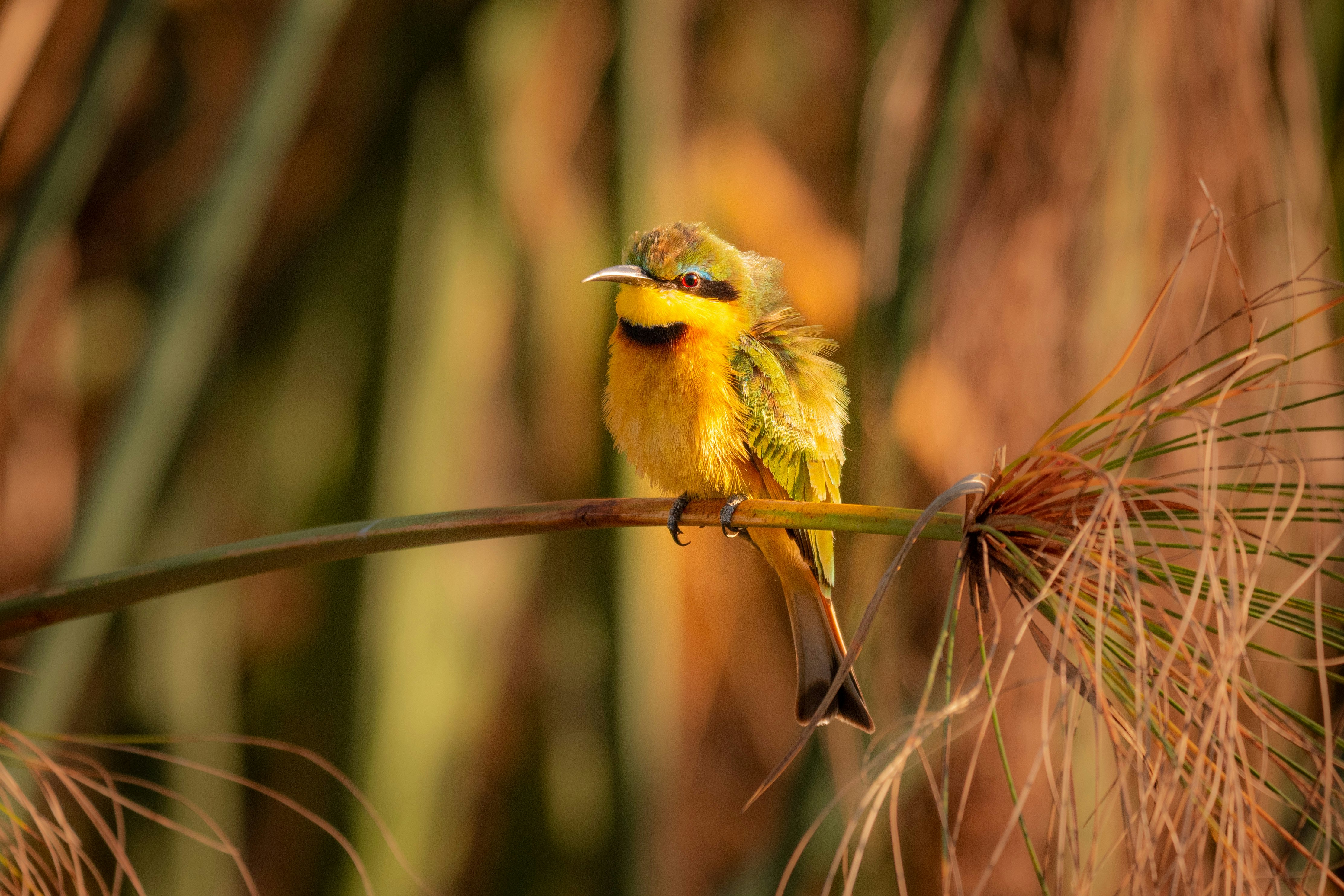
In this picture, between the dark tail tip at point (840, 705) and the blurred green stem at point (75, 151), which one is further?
the blurred green stem at point (75, 151)

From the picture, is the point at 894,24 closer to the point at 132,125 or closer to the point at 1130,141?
the point at 1130,141

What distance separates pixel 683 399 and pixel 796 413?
182 mm

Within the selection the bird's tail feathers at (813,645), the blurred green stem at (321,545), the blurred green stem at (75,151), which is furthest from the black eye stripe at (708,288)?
the blurred green stem at (75,151)

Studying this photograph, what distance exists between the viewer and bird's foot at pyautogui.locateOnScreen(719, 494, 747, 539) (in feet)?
3.61

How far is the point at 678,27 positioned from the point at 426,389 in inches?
39.0

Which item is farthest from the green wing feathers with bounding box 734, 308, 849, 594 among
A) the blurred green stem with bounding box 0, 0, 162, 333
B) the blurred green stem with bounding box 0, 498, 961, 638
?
the blurred green stem with bounding box 0, 0, 162, 333

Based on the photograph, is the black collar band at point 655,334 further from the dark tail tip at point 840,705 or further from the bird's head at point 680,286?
the dark tail tip at point 840,705

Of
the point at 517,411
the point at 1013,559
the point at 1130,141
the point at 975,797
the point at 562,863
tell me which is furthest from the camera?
the point at 517,411

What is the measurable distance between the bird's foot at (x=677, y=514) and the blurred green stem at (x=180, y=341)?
839 mm

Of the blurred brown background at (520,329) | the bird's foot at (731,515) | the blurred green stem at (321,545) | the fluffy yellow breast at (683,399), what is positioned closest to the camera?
the blurred green stem at (321,545)

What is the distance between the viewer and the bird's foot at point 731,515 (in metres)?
1.10

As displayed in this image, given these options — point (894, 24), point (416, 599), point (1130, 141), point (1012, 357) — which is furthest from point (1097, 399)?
point (416, 599)

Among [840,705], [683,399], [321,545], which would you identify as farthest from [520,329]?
[321,545]

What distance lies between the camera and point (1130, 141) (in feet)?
6.76
